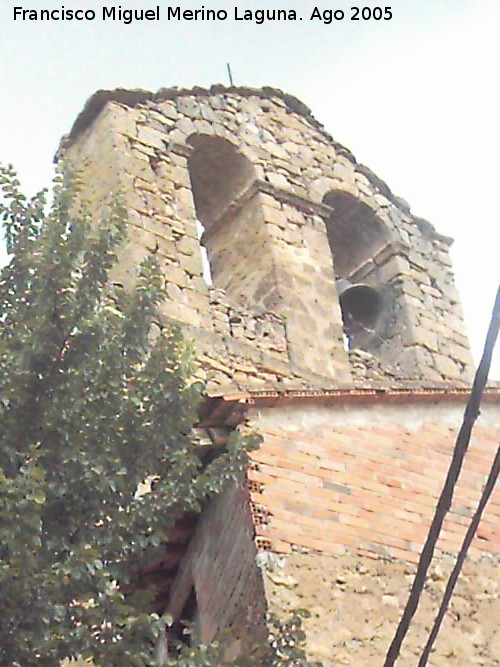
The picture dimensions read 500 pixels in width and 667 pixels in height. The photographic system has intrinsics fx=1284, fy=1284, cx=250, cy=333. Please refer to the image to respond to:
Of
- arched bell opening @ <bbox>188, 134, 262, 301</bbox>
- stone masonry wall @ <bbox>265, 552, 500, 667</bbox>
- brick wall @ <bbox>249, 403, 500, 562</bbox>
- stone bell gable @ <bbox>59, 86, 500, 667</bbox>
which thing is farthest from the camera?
arched bell opening @ <bbox>188, 134, 262, 301</bbox>

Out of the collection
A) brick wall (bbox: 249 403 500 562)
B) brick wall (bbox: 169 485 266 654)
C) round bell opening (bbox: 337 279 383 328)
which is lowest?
brick wall (bbox: 169 485 266 654)

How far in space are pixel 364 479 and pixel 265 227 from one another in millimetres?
3899

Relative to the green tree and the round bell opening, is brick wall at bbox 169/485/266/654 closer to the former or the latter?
the green tree

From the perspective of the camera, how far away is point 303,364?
870cm

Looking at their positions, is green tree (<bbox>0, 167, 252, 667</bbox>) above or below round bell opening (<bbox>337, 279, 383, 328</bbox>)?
below

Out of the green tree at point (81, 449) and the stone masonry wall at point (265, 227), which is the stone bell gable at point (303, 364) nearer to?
the stone masonry wall at point (265, 227)

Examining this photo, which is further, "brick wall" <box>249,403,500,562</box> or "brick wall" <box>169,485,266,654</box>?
"brick wall" <box>249,403,500,562</box>

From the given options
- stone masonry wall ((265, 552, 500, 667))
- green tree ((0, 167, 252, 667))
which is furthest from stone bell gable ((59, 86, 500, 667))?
green tree ((0, 167, 252, 667))

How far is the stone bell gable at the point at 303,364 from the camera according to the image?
17.3ft

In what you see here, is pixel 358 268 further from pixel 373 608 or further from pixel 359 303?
pixel 373 608

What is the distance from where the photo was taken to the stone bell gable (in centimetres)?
527

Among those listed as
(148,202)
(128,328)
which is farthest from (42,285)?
(148,202)

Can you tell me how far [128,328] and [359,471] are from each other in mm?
1290

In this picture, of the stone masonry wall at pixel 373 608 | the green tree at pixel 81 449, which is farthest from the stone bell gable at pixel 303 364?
the green tree at pixel 81 449
